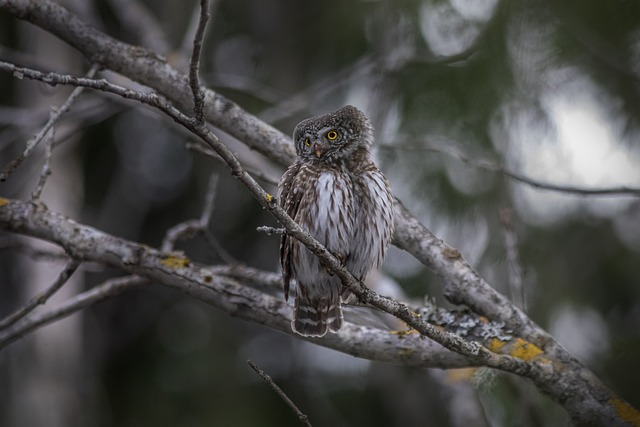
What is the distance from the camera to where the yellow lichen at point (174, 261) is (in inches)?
151

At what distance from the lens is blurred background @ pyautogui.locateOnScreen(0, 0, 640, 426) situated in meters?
5.32

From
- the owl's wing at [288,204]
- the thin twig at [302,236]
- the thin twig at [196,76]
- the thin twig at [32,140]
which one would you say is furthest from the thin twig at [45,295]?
the thin twig at [196,76]

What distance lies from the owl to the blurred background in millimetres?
571

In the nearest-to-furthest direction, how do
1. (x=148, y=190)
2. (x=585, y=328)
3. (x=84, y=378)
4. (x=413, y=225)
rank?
(x=413, y=225) → (x=585, y=328) → (x=84, y=378) → (x=148, y=190)

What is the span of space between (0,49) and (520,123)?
4137 millimetres

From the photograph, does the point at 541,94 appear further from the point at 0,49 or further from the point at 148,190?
the point at 148,190

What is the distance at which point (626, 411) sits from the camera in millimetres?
3566

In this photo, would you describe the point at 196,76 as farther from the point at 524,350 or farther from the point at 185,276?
the point at 524,350

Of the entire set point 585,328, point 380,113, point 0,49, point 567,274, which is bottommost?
point 585,328

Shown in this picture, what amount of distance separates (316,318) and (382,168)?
7.95 feet

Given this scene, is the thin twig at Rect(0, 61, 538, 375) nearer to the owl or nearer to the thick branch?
the thick branch

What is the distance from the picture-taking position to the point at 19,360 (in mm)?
7234

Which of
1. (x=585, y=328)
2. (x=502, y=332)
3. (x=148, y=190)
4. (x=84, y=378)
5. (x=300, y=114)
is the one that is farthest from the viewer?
(x=148, y=190)

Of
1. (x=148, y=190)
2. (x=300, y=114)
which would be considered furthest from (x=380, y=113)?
(x=148, y=190)
